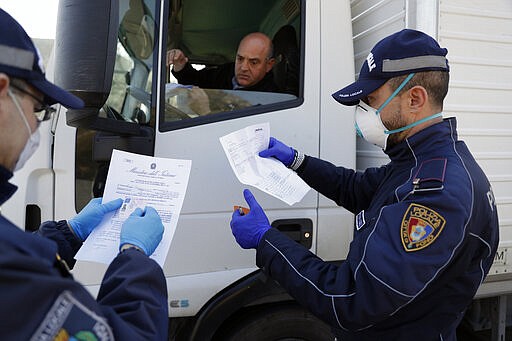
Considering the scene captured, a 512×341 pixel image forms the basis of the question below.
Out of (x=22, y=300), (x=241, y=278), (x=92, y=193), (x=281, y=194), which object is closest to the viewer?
(x=22, y=300)

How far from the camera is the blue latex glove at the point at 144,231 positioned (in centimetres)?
117

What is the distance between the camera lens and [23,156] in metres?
0.92

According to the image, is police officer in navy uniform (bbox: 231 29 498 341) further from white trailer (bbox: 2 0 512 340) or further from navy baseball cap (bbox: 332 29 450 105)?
white trailer (bbox: 2 0 512 340)

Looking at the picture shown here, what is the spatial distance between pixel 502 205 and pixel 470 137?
349mm

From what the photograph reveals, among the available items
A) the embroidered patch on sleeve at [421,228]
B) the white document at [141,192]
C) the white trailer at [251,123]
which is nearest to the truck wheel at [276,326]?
the white trailer at [251,123]

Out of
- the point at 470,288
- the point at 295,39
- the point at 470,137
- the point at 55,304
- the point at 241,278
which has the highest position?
the point at 295,39

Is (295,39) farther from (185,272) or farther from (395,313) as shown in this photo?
(395,313)

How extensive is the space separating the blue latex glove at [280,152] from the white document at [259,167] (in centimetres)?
2

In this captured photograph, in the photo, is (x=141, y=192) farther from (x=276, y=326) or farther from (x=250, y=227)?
(x=276, y=326)

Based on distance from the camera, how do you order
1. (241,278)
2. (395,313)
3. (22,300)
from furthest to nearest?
(241,278)
(395,313)
(22,300)

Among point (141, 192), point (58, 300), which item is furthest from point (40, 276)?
point (141, 192)

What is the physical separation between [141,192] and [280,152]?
62cm

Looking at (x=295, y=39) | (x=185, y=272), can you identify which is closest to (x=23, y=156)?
(x=185, y=272)

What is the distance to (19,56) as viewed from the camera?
32.7 inches
